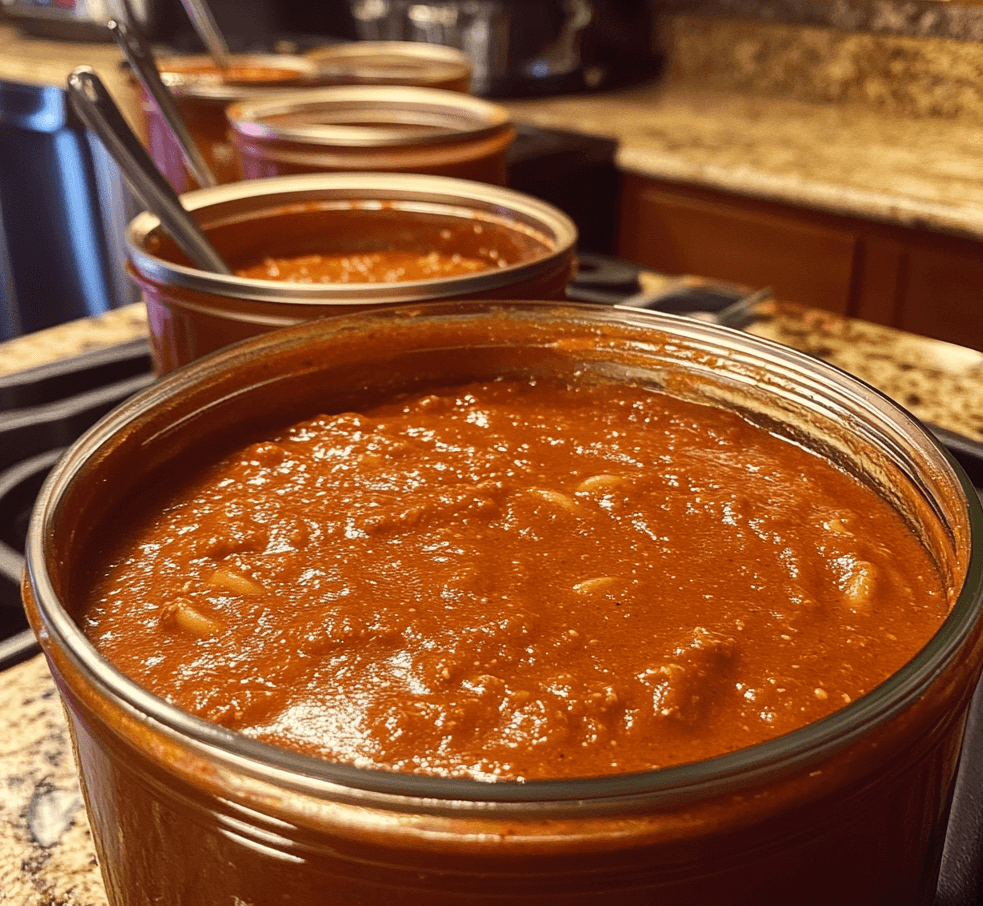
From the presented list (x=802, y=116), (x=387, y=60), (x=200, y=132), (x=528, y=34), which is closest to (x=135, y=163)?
(x=200, y=132)

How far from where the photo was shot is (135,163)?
854 millimetres

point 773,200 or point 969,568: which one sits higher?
point 969,568

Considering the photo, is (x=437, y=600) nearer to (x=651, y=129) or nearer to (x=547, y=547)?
(x=547, y=547)

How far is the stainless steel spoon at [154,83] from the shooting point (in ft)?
3.38

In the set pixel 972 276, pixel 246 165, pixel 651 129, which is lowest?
pixel 972 276

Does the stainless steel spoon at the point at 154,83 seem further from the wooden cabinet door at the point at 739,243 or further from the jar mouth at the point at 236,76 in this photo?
the wooden cabinet door at the point at 739,243

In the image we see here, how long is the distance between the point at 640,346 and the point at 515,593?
297mm

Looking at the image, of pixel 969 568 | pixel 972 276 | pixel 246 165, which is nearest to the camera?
pixel 969 568

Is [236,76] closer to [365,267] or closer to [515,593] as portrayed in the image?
[365,267]

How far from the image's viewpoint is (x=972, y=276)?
84.5 inches

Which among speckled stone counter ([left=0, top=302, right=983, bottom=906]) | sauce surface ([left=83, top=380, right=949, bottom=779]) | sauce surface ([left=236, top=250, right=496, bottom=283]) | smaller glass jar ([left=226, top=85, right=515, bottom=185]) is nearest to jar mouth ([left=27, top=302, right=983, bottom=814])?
sauce surface ([left=83, top=380, right=949, bottom=779])

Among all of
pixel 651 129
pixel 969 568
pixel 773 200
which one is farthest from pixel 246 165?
pixel 651 129

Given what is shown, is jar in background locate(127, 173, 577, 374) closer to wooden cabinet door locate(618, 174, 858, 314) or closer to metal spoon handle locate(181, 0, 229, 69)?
metal spoon handle locate(181, 0, 229, 69)

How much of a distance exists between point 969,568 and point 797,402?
0.90 ft
